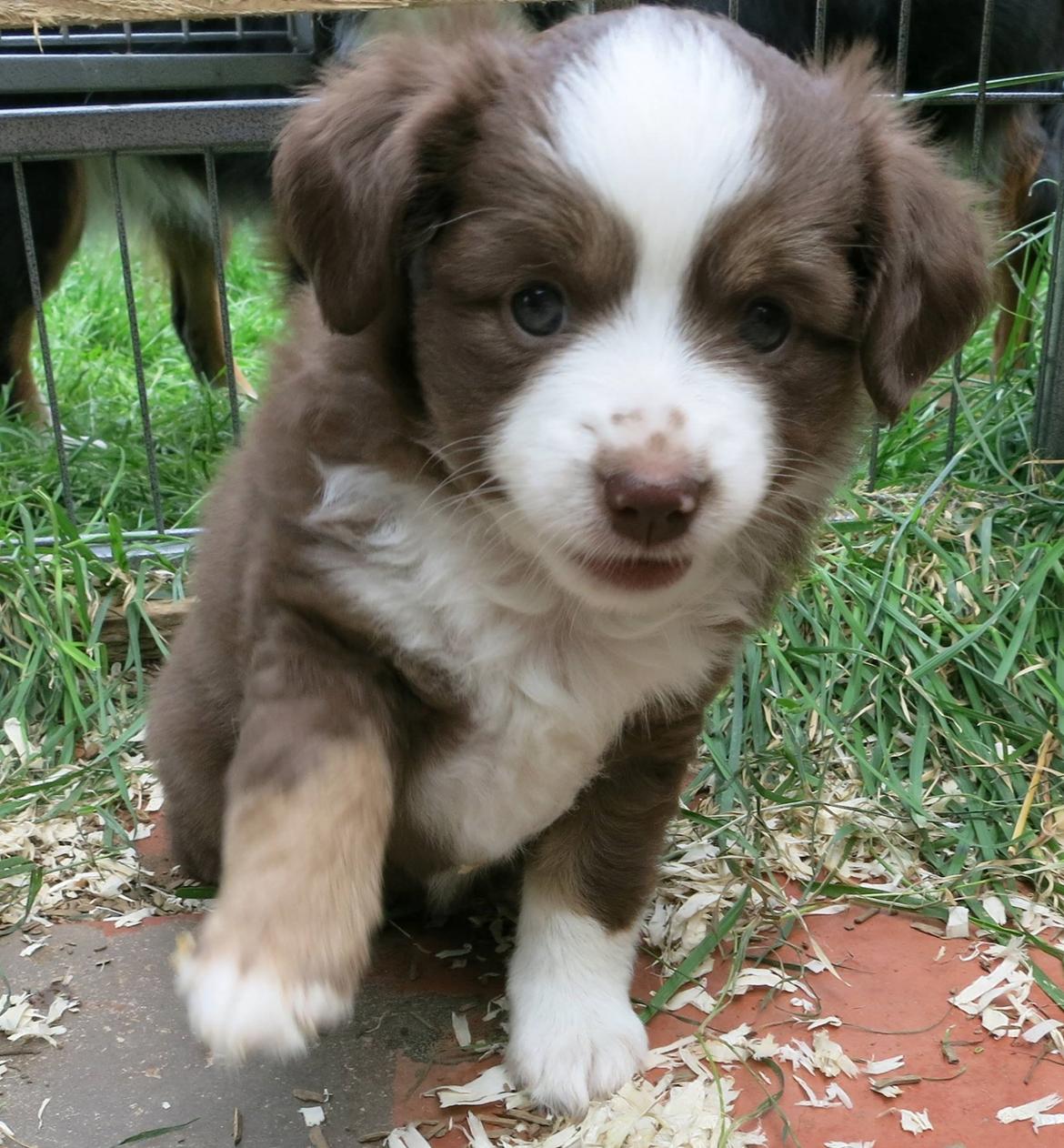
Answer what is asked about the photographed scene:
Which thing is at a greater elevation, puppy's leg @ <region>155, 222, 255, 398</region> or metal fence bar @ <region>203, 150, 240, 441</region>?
metal fence bar @ <region>203, 150, 240, 441</region>

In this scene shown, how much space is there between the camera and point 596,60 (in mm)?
1564

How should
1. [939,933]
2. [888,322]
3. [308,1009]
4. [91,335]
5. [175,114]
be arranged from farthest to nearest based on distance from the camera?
[91,335], [175,114], [939,933], [888,322], [308,1009]

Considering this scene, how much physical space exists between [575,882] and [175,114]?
1962 mm

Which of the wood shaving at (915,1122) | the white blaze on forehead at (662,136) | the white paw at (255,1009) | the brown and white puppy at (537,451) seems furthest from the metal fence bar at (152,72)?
the wood shaving at (915,1122)

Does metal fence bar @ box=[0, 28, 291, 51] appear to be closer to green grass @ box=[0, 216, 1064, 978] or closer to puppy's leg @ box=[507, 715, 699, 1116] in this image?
green grass @ box=[0, 216, 1064, 978]

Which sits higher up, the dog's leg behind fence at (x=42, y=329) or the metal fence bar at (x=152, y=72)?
the metal fence bar at (x=152, y=72)

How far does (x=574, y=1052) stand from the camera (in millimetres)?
1878

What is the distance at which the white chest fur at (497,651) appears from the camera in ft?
5.74

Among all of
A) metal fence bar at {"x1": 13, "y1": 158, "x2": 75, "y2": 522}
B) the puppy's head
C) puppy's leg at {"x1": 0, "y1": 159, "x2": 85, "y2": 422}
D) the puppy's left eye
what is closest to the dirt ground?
the puppy's head

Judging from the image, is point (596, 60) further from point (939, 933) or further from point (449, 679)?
point (939, 933)

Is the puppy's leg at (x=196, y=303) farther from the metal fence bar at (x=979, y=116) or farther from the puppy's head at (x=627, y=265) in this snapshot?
the puppy's head at (x=627, y=265)

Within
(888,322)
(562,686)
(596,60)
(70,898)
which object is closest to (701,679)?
(562,686)

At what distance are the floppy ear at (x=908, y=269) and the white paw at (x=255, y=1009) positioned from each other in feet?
3.37

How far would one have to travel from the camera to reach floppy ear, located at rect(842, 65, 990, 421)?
1.70m
